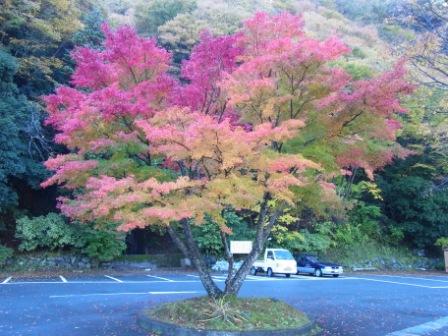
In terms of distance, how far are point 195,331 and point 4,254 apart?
46.8 feet

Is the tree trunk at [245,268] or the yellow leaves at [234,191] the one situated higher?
the yellow leaves at [234,191]

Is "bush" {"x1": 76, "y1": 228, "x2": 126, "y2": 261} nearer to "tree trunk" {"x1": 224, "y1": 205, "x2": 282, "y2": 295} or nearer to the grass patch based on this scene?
the grass patch

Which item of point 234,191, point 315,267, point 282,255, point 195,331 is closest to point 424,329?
point 195,331

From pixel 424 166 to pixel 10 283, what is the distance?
24.0 meters

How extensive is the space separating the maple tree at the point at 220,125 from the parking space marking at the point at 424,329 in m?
3.41

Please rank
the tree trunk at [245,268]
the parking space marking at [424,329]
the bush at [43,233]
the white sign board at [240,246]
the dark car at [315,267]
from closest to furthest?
1. the parking space marking at [424,329]
2. the tree trunk at [245,268]
3. the bush at [43,233]
4. the dark car at [315,267]
5. the white sign board at [240,246]

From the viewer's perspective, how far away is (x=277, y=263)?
73.2 feet

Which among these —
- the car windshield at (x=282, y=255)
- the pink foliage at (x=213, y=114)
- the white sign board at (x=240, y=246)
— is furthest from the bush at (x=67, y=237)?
the pink foliage at (x=213, y=114)

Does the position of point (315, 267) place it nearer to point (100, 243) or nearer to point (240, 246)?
point (240, 246)

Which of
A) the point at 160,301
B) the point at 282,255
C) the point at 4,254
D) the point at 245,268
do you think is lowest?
the point at 160,301

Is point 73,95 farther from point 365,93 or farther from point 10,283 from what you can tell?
point 10,283

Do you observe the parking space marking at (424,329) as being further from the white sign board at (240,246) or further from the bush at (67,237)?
the bush at (67,237)

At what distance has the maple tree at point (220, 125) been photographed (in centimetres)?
784

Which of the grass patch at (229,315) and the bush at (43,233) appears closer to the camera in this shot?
the grass patch at (229,315)
